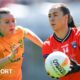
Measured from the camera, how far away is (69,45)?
117 inches

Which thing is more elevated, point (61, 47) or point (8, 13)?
point (8, 13)

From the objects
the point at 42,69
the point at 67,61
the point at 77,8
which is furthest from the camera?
the point at 77,8

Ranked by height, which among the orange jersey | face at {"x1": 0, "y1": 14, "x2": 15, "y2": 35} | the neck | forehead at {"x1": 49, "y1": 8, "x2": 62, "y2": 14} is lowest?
the orange jersey

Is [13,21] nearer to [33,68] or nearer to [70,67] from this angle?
[70,67]

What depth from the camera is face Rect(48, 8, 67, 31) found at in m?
2.99

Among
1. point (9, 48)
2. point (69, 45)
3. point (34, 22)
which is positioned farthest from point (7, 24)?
point (34, 22)

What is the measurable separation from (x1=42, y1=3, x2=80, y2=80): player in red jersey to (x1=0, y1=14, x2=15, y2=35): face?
33 cm

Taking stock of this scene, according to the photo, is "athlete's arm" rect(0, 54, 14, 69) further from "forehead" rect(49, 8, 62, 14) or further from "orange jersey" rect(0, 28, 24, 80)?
"forehead" rect(49, 8, 62, 14)

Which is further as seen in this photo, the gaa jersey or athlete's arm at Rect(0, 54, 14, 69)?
athlete's arm at Rect(0, 54, 14, 69)

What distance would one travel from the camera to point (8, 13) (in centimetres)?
329

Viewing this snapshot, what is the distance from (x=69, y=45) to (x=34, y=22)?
4.95ft

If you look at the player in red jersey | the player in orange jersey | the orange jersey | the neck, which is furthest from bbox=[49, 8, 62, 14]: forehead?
the orange jersey

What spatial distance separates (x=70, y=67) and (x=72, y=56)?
0.30 ft

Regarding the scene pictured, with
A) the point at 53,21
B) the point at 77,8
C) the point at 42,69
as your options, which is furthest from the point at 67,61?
the point at 77,8
